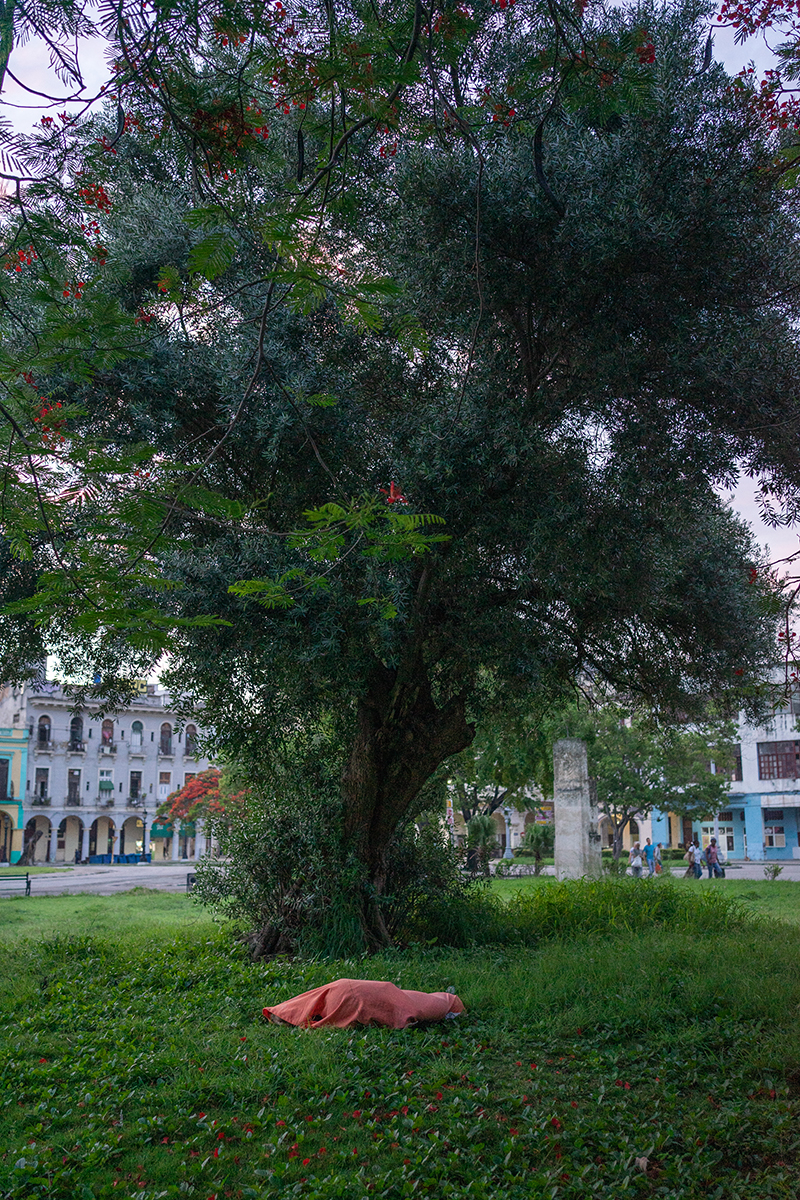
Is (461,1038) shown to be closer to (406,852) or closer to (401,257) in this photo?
(406,852)

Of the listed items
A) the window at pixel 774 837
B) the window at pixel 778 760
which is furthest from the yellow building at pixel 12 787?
the window at pixel 774 837

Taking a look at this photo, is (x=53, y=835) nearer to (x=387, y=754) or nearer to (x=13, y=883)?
(x=13, y=883)

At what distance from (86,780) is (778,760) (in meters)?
38.7

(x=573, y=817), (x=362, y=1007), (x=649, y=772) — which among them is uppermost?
(x=649, y=772)

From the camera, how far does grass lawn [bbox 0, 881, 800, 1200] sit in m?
4.40

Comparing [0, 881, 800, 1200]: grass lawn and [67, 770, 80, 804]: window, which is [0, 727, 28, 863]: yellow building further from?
[0, 881, 800, 1200]: grass lawn

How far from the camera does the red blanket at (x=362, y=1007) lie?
22.7 ft

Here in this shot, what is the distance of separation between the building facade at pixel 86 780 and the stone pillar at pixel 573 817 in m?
30.3


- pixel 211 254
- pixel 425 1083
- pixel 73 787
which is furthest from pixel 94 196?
pixel 73 787

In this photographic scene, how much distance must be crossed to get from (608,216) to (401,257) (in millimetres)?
1809

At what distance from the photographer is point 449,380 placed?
8219 millimetres

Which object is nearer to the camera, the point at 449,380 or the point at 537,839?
the point at 449,380

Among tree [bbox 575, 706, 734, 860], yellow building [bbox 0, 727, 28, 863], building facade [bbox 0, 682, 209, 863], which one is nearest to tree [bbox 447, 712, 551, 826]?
tree [bbox 575, 706, 734, 860]

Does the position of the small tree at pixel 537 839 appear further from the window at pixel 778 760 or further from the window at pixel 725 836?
the window at pixel 725 836
